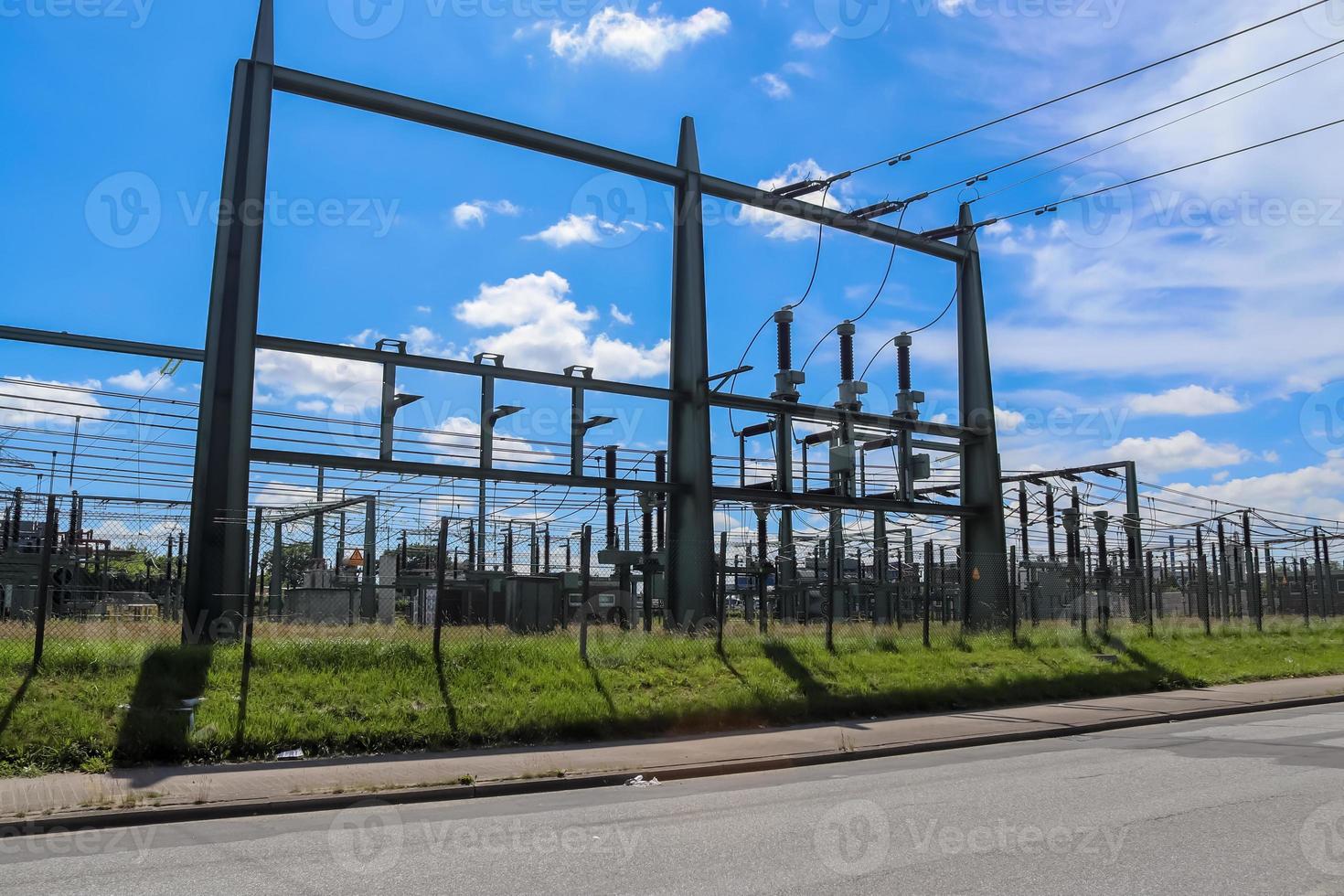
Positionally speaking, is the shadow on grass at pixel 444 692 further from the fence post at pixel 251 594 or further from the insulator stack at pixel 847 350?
the insulator stack at pixel 847 350

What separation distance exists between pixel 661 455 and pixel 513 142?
1134 cm

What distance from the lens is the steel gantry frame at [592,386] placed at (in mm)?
16969

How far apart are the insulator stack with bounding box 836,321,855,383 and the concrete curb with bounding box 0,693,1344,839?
1279cm

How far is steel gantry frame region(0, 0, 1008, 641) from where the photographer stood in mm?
16969

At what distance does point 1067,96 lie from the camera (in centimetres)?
1870

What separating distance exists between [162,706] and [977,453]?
2216cm

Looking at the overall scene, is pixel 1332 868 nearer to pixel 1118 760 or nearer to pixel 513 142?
pixel 1118 760

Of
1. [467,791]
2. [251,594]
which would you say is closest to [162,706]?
[251,594]

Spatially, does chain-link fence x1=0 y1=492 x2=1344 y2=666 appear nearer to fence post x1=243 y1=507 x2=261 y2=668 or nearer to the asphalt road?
fence post x1=243 y1=507 x2=261 y2=668

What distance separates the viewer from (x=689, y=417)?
23000mm

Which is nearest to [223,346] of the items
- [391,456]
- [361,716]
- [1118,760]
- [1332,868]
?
[391,456]

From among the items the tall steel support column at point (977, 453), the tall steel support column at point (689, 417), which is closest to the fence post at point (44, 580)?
the tall steel support column at point (689, 417)

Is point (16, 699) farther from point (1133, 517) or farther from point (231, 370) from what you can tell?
point (1133, 517)

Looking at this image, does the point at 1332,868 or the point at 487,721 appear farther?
the point at 487,721
